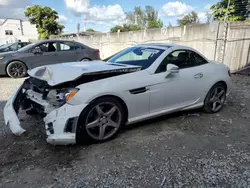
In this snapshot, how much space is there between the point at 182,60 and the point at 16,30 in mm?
48448

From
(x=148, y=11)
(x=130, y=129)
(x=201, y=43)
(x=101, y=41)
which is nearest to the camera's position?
(x=130, y=129)

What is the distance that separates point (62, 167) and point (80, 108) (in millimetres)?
745

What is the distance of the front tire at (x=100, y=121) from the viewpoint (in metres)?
2.87

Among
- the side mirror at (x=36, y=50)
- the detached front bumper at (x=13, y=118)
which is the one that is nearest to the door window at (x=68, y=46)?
the side mirror at (x=36, y=50)

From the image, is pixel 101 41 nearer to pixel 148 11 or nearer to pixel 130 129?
pixel 130 129

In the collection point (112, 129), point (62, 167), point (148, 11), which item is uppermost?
point (148, 11)

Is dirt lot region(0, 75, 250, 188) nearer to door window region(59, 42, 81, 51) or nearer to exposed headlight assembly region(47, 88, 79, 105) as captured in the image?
exposed headlight assembly region(47, 88, 79, 105)

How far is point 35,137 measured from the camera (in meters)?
3.31

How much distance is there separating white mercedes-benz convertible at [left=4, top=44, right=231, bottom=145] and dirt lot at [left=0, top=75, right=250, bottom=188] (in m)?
0.27

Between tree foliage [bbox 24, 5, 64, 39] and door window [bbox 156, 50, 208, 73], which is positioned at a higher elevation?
tree foliage [bbox 24, 5, 64, 39]

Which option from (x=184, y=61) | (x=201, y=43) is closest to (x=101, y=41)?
(x=201, y=43)

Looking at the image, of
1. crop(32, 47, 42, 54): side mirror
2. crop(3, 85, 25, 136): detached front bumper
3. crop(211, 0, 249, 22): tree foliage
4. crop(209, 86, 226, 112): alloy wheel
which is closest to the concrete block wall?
crop(211, 0, 249, 22): tree foliage

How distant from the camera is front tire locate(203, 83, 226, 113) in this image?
4.28 m

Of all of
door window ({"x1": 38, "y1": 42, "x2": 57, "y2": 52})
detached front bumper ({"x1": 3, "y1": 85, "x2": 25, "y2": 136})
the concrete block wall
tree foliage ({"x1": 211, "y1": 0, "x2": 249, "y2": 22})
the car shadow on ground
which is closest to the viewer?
detached front bumper ({"x1": 3, "y1": 85, "x2": 25, "y2": 136})
